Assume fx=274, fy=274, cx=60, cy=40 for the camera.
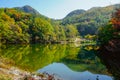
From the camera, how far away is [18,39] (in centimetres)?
14162

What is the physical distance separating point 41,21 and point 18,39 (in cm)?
3444

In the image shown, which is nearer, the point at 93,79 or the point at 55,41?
the point at 93,79

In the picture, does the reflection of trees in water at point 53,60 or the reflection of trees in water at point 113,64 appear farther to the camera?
the reflection of trees in water at point 53,60

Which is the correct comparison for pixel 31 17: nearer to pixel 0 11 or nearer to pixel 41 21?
pixel 41 21

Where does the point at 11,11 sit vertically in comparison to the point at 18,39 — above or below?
above

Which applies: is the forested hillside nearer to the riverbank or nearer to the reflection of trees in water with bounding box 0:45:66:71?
the reflection of trees in water with bounding box 0:45:66:71

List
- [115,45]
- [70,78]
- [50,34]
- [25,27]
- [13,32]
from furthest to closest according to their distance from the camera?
[50,34], [25,27], [13,32], [115,45], [70,78]

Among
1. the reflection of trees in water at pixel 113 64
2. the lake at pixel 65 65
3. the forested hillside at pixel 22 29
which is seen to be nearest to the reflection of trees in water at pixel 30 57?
the lake at pixel 65 65

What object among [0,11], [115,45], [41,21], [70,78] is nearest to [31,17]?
[41,21]

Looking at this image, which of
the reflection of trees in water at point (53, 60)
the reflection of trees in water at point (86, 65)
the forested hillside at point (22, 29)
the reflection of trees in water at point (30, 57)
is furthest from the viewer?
the forested hillside at point (22, 29)

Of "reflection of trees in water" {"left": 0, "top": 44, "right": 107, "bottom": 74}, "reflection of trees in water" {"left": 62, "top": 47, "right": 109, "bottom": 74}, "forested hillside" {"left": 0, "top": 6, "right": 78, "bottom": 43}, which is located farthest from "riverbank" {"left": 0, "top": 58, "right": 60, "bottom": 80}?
"forested hillside" {"left": 0, "top": 6, "right": 78, "bottom": 43}

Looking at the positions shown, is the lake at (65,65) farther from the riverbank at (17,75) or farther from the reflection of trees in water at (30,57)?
the riverbank at (17,75)

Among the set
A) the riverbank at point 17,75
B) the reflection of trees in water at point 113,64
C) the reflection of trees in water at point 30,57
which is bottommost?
the reflection of trees in water at point 30,57

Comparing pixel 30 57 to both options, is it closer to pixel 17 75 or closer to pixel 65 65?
pixel 65 65
